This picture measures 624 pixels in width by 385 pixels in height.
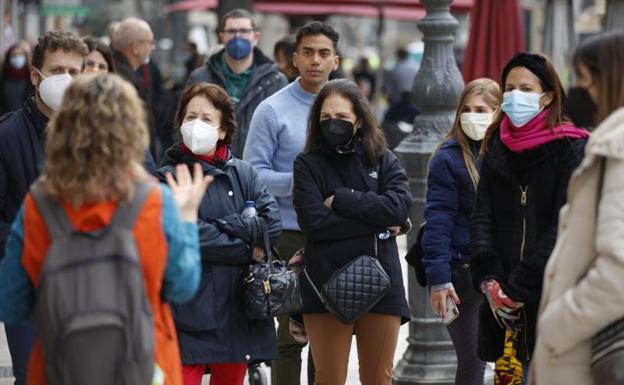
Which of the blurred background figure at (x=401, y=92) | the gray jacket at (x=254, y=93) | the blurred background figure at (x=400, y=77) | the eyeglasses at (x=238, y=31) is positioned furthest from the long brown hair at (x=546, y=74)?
the blurred background figure at (x=400, y=77)

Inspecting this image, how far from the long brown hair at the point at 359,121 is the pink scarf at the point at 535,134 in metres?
0.80

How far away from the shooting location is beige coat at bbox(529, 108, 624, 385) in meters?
4.29

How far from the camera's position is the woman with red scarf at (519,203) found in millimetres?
5805

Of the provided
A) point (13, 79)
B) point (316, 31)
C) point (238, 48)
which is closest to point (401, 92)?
point (13, 79)

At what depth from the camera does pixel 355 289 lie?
645 cm

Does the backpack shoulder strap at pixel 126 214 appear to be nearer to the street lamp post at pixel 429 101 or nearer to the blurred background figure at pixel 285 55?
the street lamp post at pixel 429 101

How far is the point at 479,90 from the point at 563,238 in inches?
100

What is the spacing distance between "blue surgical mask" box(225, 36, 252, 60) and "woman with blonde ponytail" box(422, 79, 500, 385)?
2.91 m

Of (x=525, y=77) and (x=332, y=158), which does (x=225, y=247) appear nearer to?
(x=332, y=158)

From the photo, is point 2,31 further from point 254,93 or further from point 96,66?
point 96,66

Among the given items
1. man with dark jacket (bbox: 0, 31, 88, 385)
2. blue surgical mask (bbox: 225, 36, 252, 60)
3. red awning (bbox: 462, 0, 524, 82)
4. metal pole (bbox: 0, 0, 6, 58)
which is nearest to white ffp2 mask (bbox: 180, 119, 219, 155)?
man with dark jacket (bbox: 0, 31, 88, 385)

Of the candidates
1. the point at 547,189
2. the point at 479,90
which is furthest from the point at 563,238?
the point at 479,90

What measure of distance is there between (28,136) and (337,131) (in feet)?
4.45

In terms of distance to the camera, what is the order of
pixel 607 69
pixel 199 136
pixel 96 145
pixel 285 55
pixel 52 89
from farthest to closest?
pixel 285 55, pixel 52 89, pixel 199 136, pixel 607 69, pixel 96 145
